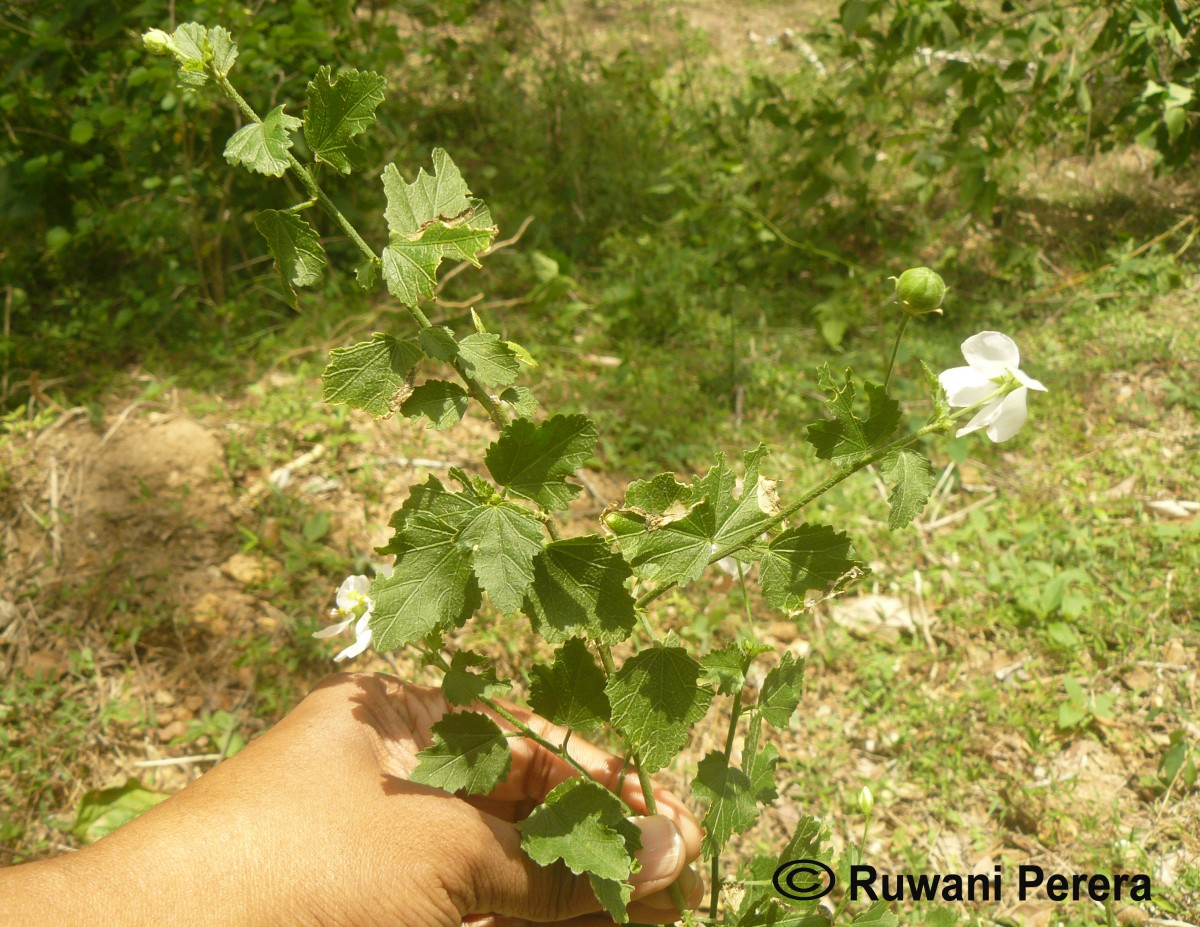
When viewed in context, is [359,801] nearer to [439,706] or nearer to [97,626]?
[439,706]

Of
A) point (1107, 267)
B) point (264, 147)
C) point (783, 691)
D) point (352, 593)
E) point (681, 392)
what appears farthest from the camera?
point (1107, 267)

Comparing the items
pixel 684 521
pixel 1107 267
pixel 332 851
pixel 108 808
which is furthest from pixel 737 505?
pixel 1107 267

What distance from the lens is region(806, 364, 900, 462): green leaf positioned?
106cm

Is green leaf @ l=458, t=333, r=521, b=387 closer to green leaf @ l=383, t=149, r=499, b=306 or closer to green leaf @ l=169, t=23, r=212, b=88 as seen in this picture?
green leaf @ l=383, t=149, r=499, b=306

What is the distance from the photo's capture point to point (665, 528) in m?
1.11

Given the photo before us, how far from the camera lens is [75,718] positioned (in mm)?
2445

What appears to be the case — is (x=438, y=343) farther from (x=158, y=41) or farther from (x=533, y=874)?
(x=533, y=874)

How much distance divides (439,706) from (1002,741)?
1.51 meters

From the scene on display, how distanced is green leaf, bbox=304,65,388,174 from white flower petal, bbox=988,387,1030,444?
2.63 ft

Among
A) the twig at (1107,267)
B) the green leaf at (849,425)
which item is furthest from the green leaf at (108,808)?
the twig at (1107,267)

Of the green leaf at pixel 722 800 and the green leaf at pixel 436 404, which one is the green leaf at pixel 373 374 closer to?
the green leaf at pixel 436 404

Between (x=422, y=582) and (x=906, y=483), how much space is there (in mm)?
575

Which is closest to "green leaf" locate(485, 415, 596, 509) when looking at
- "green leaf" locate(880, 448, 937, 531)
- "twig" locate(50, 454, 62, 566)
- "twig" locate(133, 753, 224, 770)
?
"green leaf" locate(880, 448, 937, 531)
